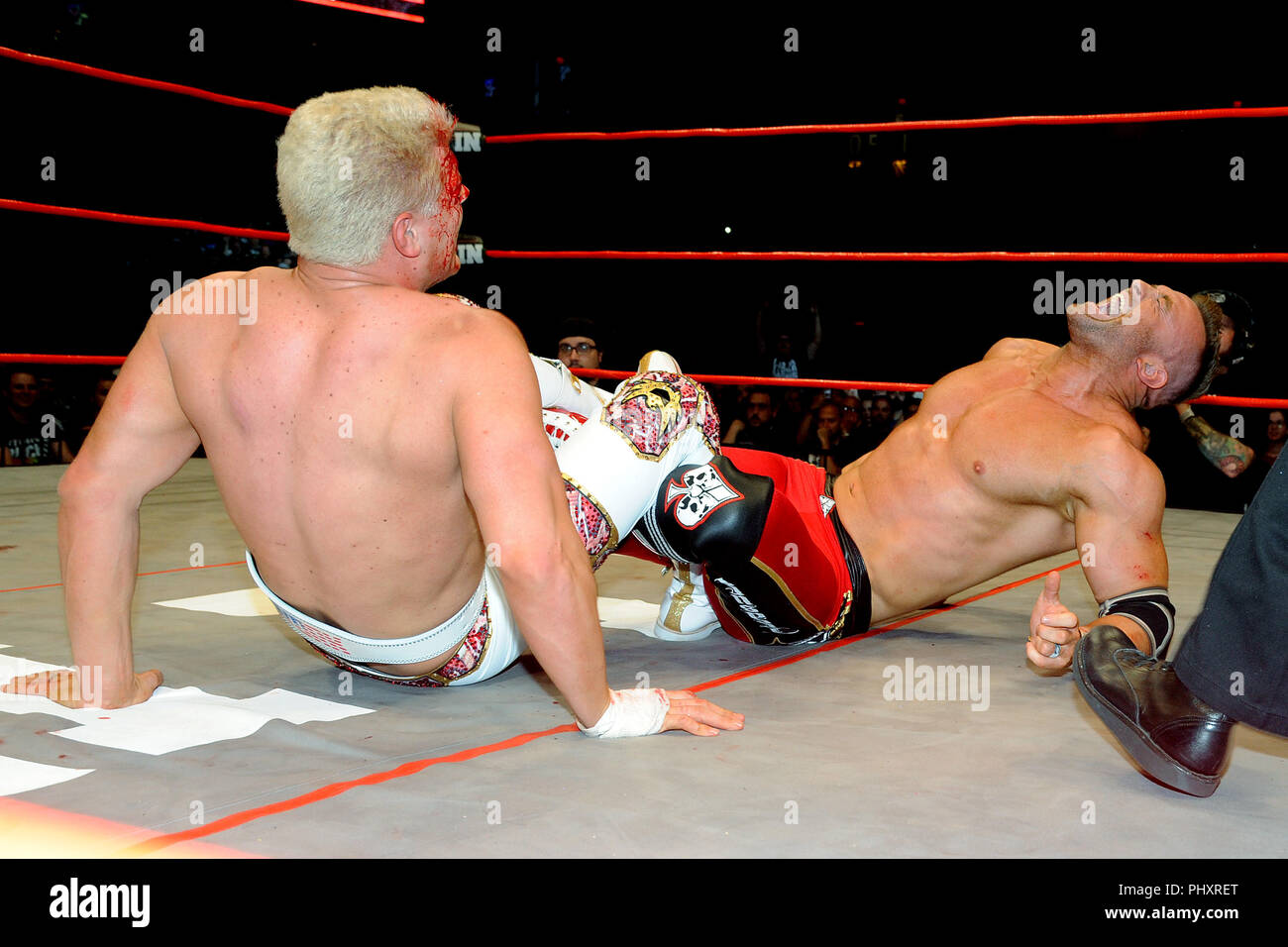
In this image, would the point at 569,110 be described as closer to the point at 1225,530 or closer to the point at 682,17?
the point at 682,17

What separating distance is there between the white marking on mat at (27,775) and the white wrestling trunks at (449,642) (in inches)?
13.4

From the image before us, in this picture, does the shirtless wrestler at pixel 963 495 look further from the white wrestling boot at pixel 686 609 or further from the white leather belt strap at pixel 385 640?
the white leather belt strap at pixel 385 640

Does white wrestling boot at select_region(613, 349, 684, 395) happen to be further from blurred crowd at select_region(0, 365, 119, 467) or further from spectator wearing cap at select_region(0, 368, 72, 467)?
spectator wearing cap at select_region(0, 368, 72, 467)

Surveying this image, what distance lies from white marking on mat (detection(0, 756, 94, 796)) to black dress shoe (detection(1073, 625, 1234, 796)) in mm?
1091

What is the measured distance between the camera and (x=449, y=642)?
156cm

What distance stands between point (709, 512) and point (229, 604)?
39.1 inches

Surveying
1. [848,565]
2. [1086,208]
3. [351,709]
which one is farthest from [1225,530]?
[351,709]

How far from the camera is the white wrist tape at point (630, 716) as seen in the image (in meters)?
1.37

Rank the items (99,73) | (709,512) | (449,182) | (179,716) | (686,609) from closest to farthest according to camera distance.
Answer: (449,182) < (179,716) < (709,512) < (686,609) < (99,73)

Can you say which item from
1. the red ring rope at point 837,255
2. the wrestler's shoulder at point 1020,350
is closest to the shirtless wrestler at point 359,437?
the wrestler's shoulder at point 1020,350

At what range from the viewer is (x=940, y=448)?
1.91 metres

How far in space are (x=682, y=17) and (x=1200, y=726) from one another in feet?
15.1

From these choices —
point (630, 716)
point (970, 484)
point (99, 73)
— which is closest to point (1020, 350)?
point (970, 484)

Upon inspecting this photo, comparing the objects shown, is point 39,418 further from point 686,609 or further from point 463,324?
point 463,324
